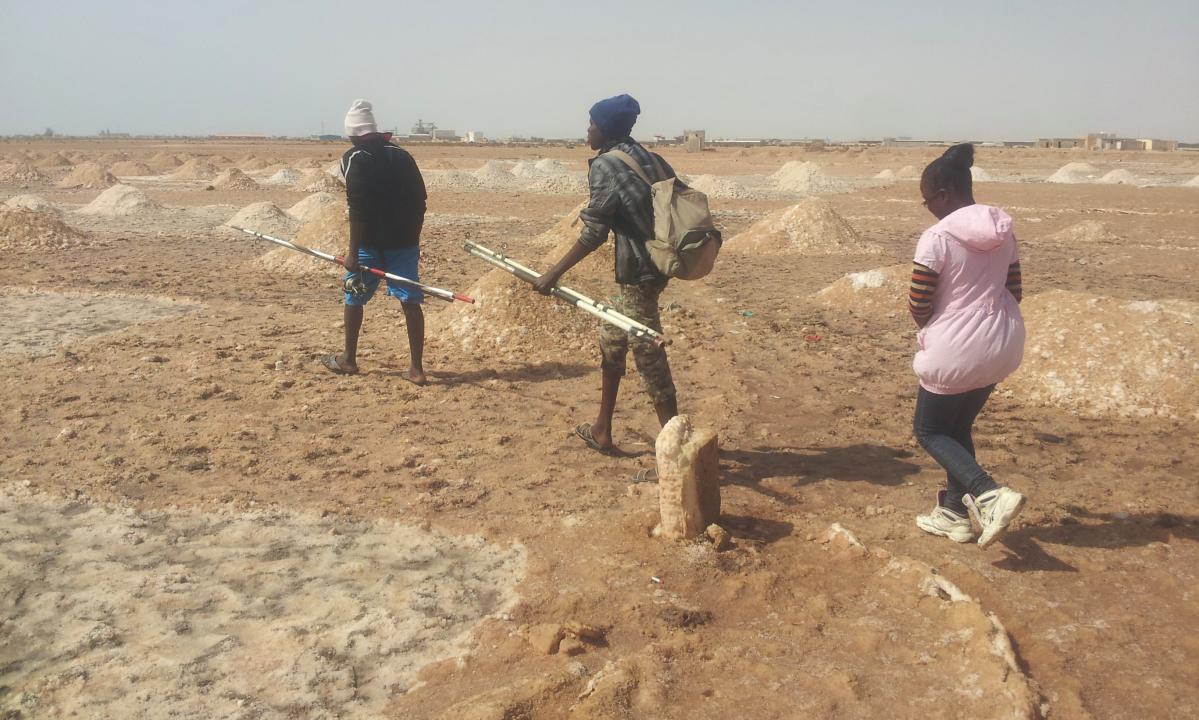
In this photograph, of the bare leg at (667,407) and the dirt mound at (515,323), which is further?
the dirt mound at (515,323)

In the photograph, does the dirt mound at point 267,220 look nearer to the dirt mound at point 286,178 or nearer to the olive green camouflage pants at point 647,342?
the olive green camouflage pants at point 647,342

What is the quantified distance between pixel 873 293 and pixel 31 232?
37.5ft

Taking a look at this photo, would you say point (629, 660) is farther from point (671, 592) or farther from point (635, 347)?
point (635, 347)

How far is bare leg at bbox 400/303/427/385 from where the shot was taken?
5.72m

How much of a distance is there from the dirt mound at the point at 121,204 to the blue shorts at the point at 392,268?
1368cm

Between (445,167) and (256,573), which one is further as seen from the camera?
(445,167)

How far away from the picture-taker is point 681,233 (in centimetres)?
383

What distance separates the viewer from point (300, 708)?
2.56 m

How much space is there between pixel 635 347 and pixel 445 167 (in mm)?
37146

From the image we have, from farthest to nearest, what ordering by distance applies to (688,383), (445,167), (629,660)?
(445,167) → (688,383) → (629,660)

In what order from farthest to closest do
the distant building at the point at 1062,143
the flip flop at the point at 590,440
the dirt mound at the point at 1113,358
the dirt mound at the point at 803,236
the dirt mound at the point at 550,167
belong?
the distant building at the point at 1062,143
the dirt mound at the point at 550,167
the dirt mound at the point at 803,236
the dirt mound at the point at 1113,358
the flip flop at the point at 590,440

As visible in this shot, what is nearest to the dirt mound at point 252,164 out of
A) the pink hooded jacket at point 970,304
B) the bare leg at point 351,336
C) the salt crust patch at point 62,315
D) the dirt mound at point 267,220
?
the dirt mound at point 267,220

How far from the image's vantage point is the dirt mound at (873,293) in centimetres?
859

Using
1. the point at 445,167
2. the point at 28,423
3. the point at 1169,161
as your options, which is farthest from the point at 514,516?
the point at 1169,161
